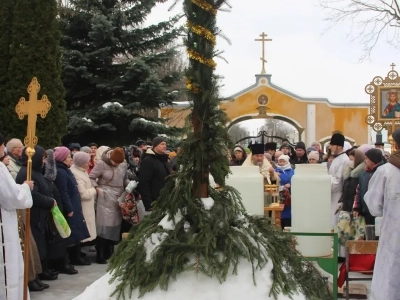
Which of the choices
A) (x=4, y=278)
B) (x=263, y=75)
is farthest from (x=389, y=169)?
(x=263, y=75)

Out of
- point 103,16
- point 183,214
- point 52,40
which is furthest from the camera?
point 103,16

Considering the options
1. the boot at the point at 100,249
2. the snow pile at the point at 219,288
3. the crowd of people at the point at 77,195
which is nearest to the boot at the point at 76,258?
the crowd of people at the point at 77,195

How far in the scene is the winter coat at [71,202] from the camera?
330 inches

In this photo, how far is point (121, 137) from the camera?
17.5 meters

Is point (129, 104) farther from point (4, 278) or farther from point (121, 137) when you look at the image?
point (4, 278)

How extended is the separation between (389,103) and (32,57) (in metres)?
12.9

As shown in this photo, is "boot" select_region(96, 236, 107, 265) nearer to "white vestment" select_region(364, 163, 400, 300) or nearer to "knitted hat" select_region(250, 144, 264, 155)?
"knitted hat" select_region(250, 144, 264, 155)

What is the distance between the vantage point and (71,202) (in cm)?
862

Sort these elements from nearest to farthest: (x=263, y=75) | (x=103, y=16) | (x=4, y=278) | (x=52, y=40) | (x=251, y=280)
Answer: (x=251, y=280) < (x=4, y=278) < (x=52, y=40) < (x=103, y=16) < (x=263, y=75)

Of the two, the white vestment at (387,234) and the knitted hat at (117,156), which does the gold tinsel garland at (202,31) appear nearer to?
the white vestment at (387,234)

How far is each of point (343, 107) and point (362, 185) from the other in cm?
2229

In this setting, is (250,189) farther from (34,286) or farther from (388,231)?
(34,286)

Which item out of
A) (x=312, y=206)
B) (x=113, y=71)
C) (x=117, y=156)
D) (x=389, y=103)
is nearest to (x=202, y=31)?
(x=312, y=206)

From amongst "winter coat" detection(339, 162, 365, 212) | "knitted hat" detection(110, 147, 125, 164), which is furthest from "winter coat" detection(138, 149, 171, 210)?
"winter coat" detection(339, 162, 365, 212)
